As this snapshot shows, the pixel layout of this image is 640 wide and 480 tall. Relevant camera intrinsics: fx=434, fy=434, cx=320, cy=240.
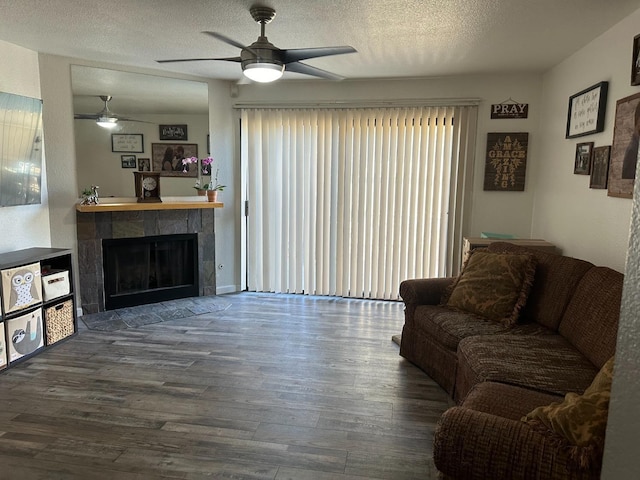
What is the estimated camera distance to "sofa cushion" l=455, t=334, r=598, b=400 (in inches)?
79.4

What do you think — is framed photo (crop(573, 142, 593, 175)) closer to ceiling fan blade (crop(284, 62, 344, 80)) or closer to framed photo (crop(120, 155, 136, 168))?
ceiling fan blade (crop(284, 62, 344, 80))

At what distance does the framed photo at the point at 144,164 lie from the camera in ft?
14.6

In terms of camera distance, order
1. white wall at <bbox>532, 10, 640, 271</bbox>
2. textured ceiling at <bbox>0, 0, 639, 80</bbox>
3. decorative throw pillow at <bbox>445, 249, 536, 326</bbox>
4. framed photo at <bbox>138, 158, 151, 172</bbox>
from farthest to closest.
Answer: framed photo at <bbox>138, 158, 151, 172</bbox> < decorative throw pillow at <bbox>445, 249, 536, 326</bbox> < white wall at <bbox>532, 10, 640, 271</bbox> < textured ceiling at <bbox>0, 0, 639, 80</bbox>

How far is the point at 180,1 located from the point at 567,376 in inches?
116

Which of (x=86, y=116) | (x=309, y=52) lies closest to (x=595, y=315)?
(x=309, y=52)

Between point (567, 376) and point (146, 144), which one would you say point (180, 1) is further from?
point (567, 376)

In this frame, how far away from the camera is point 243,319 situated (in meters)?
4.23

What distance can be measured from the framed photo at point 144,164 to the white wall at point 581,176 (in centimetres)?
392

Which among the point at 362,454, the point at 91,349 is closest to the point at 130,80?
the point at 91,349

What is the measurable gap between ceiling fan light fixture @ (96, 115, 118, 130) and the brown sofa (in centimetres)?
324

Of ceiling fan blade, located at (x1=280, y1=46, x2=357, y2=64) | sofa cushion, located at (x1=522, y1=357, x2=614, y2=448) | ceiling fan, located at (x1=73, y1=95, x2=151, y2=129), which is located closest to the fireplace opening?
ceiling fan, located at (x1=73, y1=95, x2=151, y2=129)

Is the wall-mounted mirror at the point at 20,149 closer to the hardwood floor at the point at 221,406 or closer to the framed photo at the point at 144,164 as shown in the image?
the framed photo at the point at 144,164

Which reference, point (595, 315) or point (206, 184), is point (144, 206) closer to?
point (206, 184)

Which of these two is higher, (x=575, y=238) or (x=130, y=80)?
(x=130, y=80)
